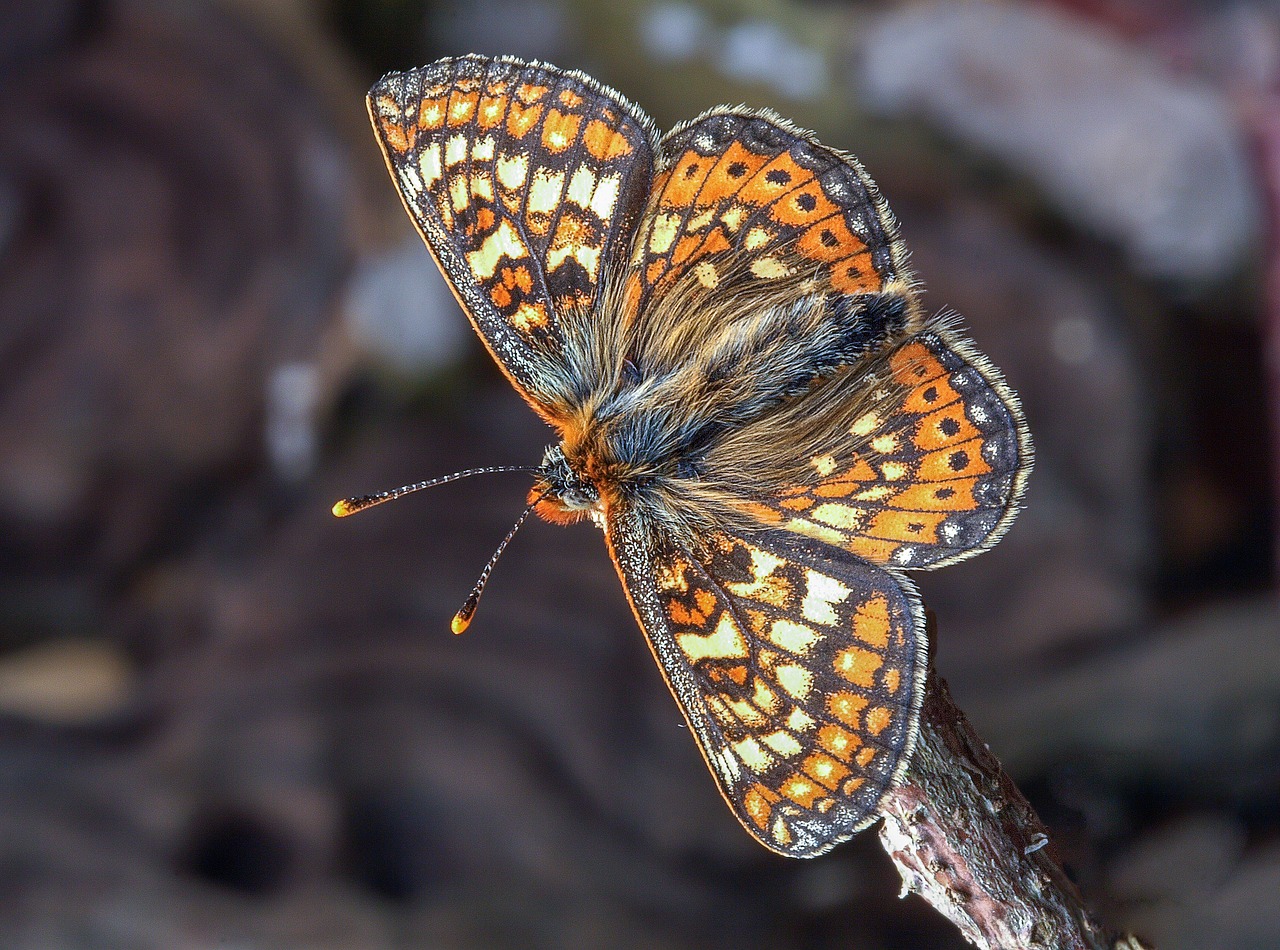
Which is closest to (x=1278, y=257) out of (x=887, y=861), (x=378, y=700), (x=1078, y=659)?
(x=1078, y=659)

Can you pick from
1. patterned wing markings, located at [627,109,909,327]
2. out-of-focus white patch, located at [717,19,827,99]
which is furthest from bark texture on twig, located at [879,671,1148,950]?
out-of-focus white patch, located at [717,19,827,99]

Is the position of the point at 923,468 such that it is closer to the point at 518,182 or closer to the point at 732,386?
the point at 732,386

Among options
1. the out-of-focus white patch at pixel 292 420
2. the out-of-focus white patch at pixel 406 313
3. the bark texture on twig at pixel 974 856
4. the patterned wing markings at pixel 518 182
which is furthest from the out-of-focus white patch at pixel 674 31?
the bark texture on twig at pixel 974 856

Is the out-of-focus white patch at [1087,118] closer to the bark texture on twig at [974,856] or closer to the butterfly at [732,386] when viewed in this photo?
the butterfly at [732,386]

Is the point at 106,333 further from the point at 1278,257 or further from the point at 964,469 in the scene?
the point at 1278,257

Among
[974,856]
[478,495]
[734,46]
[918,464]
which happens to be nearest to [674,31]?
[734,46]

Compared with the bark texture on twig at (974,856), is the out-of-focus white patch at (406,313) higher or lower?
lower

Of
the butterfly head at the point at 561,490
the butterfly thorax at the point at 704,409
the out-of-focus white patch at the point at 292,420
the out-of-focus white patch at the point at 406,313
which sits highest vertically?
the butterfly thorax at the point at 704,409
